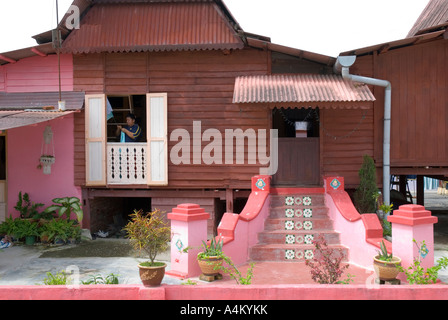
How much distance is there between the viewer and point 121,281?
665 cm

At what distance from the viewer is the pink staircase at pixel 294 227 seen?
25.7ft

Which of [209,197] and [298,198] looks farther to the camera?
[209,197]

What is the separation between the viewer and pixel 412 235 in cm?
606

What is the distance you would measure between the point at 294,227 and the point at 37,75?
7.17 metres

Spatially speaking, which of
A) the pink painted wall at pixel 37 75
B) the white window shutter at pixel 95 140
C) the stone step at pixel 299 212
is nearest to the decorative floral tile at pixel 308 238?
the stone step at pixel 299 212

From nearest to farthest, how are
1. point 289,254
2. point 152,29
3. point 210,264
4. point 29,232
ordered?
point 210,264
point 289,254
point 29,232
point 152,29

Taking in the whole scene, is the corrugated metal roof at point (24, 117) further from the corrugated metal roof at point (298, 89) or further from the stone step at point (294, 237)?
the stone step at point (294, 237)

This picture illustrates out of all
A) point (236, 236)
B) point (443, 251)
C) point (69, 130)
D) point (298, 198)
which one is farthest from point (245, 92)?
point (443, 251)

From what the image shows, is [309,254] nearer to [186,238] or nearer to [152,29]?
[186,238]

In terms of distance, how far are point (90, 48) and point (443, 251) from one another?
8903 mm

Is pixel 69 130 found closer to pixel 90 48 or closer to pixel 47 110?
pixel 47 110

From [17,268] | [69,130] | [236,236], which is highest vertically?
[69,130]

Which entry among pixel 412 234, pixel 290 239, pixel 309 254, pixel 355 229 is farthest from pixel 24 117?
pixel 412 234

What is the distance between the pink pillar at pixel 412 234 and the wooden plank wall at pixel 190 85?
4.43 metres
